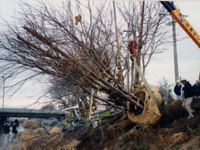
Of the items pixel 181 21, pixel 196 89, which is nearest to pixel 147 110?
pixel 196 89

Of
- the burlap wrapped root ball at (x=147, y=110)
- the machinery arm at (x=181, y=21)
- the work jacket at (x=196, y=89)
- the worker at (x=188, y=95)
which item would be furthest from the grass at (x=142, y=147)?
the machinery arm at (x=181, y=21)

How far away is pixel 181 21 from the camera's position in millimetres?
5699

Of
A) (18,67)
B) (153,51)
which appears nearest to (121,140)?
(18,67)

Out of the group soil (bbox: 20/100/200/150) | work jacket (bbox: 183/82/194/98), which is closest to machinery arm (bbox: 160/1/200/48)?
work jacket (bbox: 183/82/194/98)

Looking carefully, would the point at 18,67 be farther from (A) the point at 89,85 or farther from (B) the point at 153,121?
(B) the point at 153,121

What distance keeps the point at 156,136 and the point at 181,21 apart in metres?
3.62

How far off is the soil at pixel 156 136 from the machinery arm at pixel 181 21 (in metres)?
2.22

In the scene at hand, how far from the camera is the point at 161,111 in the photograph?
691 centimetres

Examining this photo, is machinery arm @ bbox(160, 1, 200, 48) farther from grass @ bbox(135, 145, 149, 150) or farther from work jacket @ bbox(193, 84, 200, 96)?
grass @ bbox(135, 145, 149, 150)

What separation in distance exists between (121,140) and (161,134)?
1.42 m

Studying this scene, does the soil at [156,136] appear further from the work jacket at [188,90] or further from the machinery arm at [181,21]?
the machinery arm at [181,21]

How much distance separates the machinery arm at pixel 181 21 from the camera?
18.1 feet

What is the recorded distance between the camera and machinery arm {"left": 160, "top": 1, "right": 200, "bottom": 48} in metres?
5.51

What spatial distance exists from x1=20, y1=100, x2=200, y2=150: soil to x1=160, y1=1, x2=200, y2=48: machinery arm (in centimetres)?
222
